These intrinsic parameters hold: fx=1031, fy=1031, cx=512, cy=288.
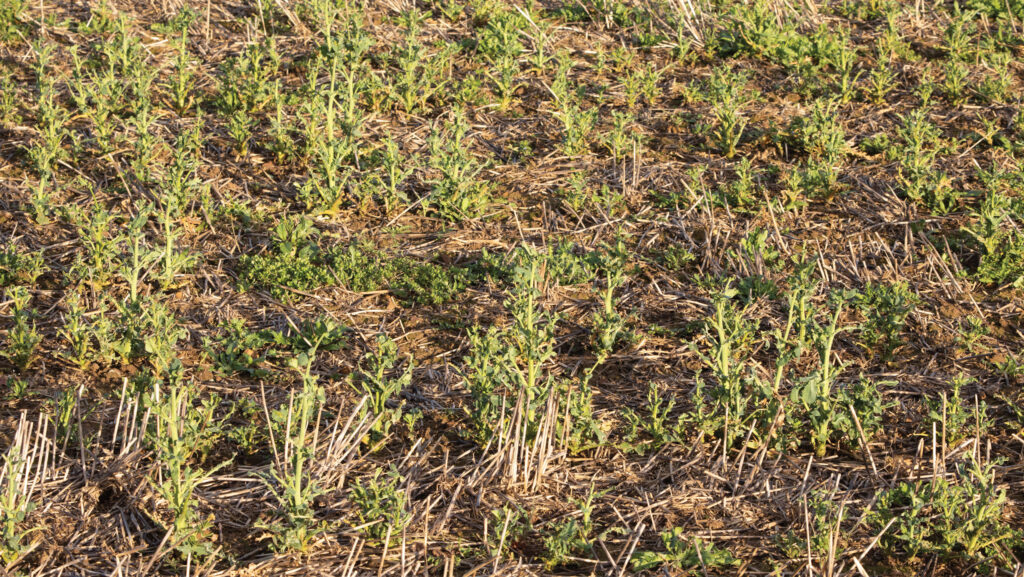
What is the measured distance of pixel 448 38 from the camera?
7660 mm

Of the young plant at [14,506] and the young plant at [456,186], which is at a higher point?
the young plant at [456,186]

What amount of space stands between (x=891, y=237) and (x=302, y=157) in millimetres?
3472

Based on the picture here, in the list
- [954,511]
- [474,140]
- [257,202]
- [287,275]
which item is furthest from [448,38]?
[954,511]

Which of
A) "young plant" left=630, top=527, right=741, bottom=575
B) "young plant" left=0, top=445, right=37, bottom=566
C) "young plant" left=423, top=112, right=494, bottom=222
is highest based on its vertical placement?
"young plant" left=423, top=112, right=494, bottom=222

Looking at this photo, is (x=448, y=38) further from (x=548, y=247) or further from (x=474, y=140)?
(x=548, y=247)

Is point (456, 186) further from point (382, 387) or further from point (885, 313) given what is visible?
point (885, 313)

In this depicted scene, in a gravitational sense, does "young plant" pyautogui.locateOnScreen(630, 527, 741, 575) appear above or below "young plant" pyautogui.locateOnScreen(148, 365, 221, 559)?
below

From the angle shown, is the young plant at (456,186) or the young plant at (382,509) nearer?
the young plant at (382,509)

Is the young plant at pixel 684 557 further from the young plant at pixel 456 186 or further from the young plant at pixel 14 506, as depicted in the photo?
the young plant at pixel 456 186

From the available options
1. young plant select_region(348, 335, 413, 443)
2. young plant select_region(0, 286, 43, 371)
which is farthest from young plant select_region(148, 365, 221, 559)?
young plant select_region(0, 286, 43, 371)

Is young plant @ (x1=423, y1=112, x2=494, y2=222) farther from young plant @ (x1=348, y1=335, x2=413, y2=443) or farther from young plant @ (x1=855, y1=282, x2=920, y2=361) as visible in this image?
young plant @ (x1=855, y1=282, x2=920, y2=361)

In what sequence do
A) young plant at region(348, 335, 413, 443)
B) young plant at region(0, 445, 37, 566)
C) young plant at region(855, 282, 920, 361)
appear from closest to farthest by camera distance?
young plant at region(0, 445, 37, 566) → young plant at region(348, 335, 413, 443) → young plant at region(855, 282, 920, 361)

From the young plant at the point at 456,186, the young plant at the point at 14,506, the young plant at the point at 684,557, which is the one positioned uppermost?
the young plant at the point at 456,186

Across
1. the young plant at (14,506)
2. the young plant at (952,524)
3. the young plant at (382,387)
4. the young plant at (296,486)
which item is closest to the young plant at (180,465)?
the young plant at (296,486)
